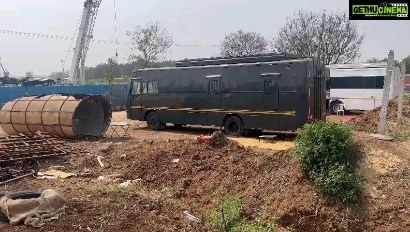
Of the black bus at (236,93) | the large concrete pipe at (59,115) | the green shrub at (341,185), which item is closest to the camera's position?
the green shrub at (341,185)

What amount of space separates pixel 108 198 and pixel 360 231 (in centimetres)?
468

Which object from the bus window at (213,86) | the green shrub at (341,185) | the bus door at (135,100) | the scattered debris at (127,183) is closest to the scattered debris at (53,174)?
the scattered debris at (127,183)

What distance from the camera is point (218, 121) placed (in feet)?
56.5

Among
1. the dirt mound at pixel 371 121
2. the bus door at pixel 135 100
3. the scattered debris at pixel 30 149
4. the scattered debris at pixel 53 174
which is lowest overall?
the scattered debris at pixel 53 174

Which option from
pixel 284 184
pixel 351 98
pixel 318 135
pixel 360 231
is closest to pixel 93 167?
pixel 284 184

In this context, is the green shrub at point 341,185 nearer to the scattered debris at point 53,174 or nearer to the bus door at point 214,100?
the scattered debris at point 53,174

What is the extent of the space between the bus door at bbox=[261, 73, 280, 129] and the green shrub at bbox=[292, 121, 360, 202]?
7223 mm

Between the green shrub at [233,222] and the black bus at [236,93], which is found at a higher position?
the black bus at [236,93]

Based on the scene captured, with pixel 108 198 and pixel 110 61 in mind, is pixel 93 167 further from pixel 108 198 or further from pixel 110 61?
pixel 110 61

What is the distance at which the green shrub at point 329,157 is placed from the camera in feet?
23.9

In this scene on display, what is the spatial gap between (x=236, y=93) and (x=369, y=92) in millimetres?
12860

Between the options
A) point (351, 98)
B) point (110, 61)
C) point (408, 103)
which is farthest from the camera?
point (110, 61)

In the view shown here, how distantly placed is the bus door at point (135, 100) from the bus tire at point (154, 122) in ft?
1.53

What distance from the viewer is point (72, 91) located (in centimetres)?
3319
